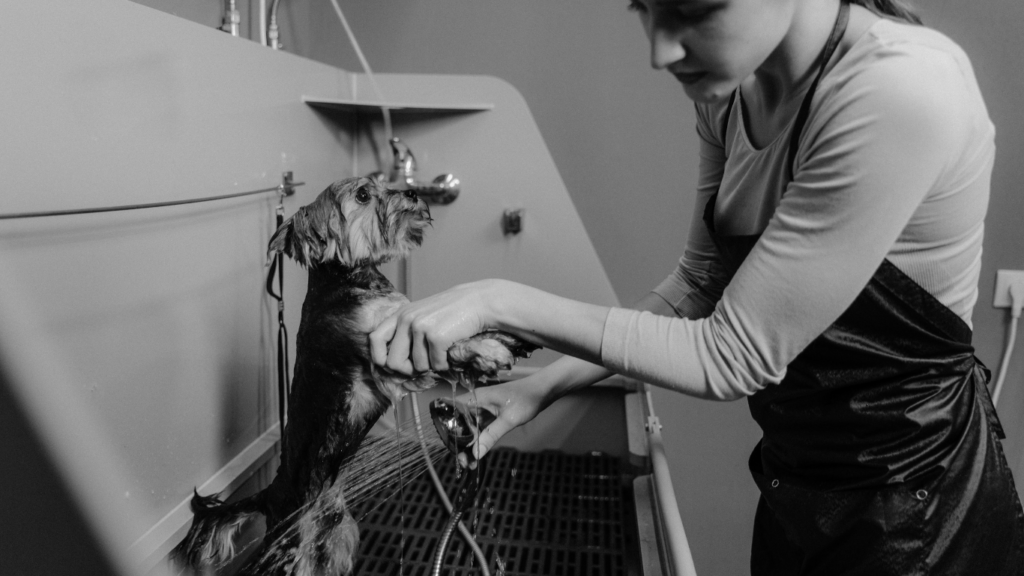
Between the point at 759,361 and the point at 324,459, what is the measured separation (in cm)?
57

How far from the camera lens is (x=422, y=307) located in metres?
0.78

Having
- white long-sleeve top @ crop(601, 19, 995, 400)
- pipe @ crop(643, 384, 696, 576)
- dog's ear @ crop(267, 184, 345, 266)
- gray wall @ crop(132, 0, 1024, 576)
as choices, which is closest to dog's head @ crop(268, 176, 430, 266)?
dog's ear @ crop(267, 184, 345, 266)

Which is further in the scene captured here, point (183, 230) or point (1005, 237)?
point (1005, 237)

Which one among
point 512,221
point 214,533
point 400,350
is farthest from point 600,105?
point 214,533

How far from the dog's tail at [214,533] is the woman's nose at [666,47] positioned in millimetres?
787

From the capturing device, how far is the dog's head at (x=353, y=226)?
97 cm

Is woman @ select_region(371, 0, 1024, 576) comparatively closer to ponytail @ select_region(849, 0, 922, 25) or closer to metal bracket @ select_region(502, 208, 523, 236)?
ponytail @ select_region(849, 0, 922, 25)

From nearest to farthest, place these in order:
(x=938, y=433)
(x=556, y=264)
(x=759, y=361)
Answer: (x=759, y=361)
(x=938, y=433)
(x=556, y=264)

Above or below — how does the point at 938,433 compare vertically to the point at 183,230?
below

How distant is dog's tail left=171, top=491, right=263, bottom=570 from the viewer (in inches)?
37.1

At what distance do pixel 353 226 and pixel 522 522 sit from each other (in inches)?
26.5

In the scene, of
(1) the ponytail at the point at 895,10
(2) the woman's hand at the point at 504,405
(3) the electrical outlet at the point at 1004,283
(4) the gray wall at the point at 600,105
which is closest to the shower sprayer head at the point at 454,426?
(2) the woman's hand at the point at 504,405

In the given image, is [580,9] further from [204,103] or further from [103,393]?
[103,393]

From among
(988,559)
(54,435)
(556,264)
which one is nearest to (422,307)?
(54,435)
